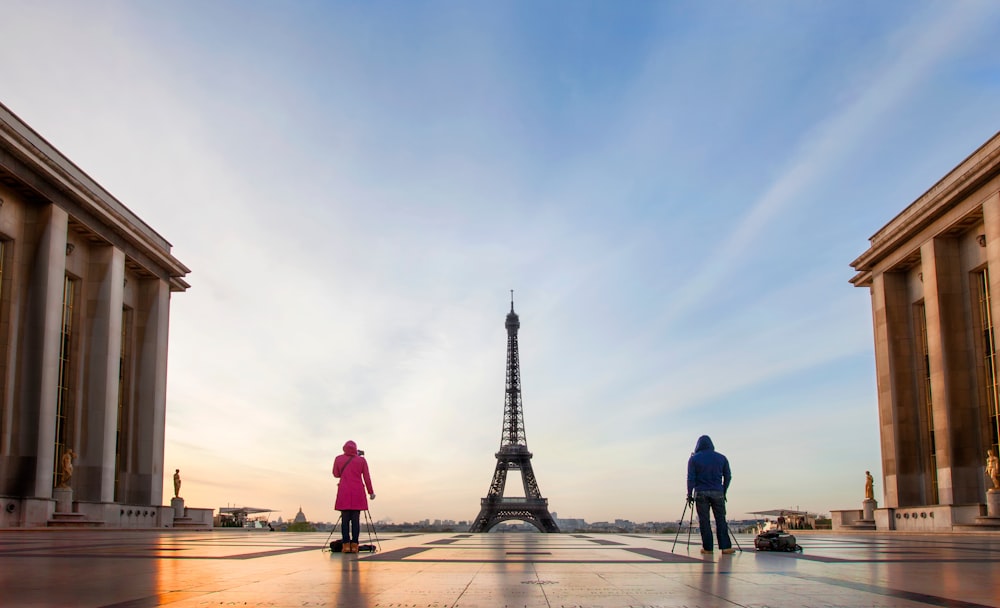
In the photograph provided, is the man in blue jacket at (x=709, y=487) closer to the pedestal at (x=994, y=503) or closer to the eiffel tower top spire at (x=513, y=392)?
the pedestal at (x=994, y=503)

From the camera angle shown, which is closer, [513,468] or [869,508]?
[869,508]

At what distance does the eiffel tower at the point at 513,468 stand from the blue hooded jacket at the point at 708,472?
80951mm

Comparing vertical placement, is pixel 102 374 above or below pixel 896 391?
above

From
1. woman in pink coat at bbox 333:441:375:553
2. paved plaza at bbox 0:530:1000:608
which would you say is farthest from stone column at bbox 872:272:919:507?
woman in pink coat at bbox 333:441:375:553

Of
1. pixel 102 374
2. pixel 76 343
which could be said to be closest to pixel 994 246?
pixel 102 374

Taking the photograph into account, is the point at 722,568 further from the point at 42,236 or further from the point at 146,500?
the point at 146,500

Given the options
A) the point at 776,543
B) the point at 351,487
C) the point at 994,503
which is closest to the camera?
the point at 351,487

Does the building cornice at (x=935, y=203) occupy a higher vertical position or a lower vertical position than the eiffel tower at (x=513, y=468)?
higher

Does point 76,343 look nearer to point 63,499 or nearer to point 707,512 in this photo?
point 63,499

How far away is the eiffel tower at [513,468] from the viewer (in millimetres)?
97062

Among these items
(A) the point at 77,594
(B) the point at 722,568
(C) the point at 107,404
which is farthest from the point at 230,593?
(C) the point at 107,404

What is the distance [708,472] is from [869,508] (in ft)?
121

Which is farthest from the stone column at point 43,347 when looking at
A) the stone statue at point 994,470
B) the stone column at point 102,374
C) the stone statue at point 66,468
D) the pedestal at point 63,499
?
the stone statue at point 994,470

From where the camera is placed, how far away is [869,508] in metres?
46.8
